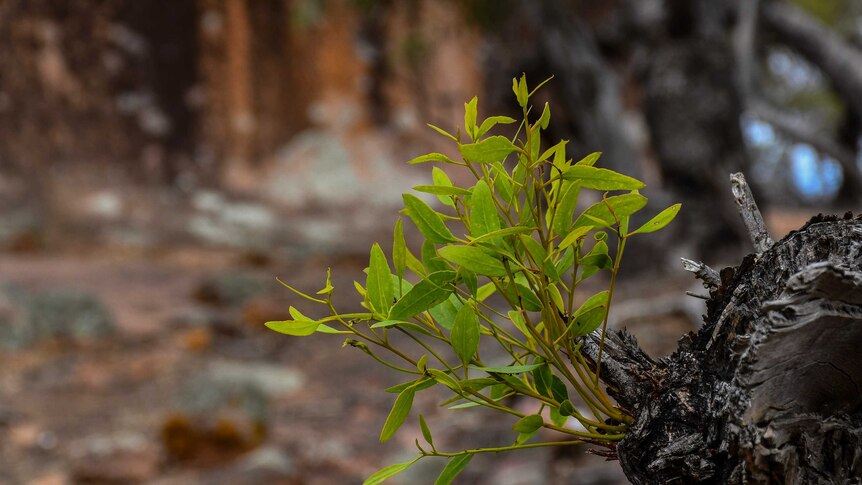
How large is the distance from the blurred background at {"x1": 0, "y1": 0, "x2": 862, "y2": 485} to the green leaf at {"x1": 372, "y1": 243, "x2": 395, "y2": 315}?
2359 millimetres

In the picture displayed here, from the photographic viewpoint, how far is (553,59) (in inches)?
232

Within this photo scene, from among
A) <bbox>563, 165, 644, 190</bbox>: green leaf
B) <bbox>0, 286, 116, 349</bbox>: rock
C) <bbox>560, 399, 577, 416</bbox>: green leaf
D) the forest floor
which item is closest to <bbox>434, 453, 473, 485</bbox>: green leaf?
<bbox>560, 399, 577, 416</bbox>: green leaf

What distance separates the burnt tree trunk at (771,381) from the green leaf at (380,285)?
0.29m

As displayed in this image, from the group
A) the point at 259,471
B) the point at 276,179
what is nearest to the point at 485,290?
the point at 259,471

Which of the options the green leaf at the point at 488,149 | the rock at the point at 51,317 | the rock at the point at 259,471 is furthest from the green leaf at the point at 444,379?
the rock at the point at 51,317

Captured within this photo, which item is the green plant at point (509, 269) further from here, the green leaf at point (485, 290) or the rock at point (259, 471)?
the rock at point (259, 471)

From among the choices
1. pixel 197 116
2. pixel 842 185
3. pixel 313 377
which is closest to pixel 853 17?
pixel 842 185

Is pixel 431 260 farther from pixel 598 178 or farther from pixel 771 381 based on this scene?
pixel 771 381

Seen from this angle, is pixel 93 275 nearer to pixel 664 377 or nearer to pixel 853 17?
pixel 664 377

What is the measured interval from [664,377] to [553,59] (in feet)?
16.9

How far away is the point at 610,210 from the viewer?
35.4 inches

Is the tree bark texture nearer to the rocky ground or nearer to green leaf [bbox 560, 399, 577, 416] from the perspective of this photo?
green leaf [bbox 560, 399, 577, 416]

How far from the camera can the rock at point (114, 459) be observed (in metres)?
3.89

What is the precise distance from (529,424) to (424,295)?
19 centimetres
